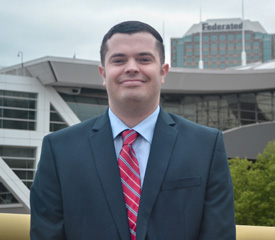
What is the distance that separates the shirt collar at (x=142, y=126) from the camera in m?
2.62

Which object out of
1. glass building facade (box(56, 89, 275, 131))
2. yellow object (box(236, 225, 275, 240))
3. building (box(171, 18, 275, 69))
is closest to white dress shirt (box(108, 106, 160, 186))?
yellow object (box(236, 225, 275, 240))

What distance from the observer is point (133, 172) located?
2.52 meters

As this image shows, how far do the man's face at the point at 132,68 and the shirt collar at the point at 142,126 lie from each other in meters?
0.12

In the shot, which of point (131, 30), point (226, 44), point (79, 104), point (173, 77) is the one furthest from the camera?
point (226, 44)

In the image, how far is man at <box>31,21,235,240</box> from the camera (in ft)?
7.98

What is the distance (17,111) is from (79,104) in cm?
474

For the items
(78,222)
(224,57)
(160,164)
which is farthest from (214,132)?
(224,57)

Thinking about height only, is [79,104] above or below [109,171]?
above

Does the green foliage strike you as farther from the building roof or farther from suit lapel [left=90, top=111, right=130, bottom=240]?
suit lapel [left=90, top=111, right=130, bottom=240]

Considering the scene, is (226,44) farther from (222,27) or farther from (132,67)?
(132,67)

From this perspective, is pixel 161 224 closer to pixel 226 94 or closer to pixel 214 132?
pixel 214 132

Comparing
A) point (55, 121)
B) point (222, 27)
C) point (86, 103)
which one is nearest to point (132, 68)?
point (55, 121)

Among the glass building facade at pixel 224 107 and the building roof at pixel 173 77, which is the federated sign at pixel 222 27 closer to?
the glass building facade at pixel 224 107

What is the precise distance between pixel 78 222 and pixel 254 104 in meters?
33.5
